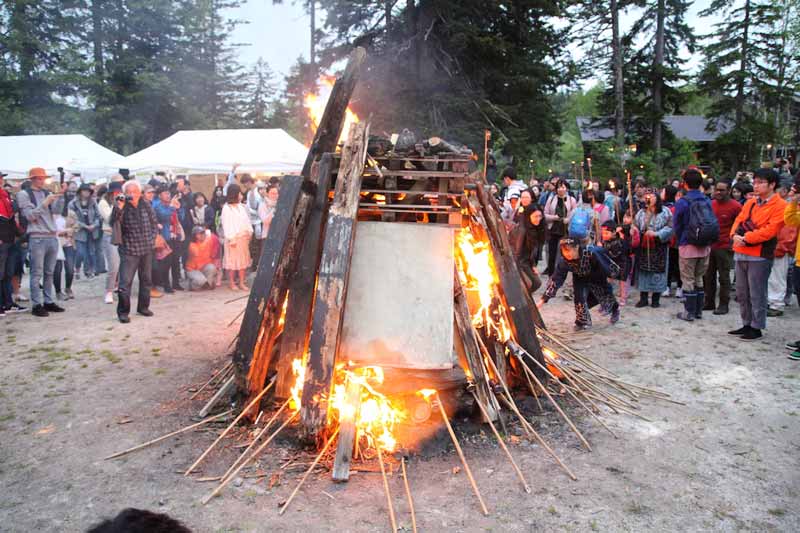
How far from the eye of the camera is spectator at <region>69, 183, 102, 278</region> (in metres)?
11.5

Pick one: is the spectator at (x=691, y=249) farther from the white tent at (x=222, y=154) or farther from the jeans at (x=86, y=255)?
the jeans at (x=86, y=255)

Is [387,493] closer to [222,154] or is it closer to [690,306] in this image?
[690,306]

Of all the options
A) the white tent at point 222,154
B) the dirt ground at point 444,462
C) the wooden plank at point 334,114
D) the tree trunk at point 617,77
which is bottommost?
the dirt ground at point 444,462

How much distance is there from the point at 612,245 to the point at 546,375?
11.0 feet

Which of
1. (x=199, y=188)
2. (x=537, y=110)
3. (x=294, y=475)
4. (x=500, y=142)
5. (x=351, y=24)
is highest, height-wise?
(x=351, y=24)

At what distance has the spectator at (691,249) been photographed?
7.71 meters

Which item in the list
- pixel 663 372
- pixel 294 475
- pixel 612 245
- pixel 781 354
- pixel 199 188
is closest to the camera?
pixel 294 475

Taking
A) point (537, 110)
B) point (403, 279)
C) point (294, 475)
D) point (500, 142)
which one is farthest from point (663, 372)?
point (537, 110)

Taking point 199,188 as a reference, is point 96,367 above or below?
below

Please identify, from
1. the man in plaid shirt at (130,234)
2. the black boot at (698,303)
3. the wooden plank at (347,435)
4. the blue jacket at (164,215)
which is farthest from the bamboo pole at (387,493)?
the blue jacket at (164,215)

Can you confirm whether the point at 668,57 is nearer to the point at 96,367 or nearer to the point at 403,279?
the point at 403,279

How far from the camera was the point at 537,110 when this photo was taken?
2056 cm

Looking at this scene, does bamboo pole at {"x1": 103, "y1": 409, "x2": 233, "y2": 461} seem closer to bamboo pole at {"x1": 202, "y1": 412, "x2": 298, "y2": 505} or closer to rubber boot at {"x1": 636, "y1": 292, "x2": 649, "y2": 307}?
bamboo pole at {"x1": 202, "y1": 412, "x2": 298, "y2": 505}

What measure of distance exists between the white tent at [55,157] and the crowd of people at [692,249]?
14879 millimetres
